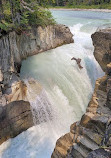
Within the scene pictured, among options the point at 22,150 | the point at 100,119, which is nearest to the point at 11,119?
the point at 22,150

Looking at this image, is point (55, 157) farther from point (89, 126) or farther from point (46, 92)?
point (46, 92)

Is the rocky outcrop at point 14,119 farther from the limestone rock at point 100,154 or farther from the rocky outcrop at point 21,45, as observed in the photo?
the limestone rock at point 100,154

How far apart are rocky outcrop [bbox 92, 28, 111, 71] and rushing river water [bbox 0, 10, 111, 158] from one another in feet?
2.56

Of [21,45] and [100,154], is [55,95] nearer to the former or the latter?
[21,45]

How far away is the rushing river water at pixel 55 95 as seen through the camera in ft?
24.5

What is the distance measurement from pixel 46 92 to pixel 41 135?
209 cm

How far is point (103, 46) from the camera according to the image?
10008mm

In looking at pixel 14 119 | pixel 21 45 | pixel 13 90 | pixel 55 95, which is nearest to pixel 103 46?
pixel 55 95

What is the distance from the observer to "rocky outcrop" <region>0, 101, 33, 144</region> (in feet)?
24.5

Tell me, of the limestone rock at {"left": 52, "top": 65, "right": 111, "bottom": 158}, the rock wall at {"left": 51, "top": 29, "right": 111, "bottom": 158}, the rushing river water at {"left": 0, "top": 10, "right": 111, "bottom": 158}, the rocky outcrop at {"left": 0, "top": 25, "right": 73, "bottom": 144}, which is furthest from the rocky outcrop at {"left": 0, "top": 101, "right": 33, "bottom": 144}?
the limestone rock at {"left": 52, "top": 65, "right": 111, "bottom": 158}

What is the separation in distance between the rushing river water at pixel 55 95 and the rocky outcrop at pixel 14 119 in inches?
11.2

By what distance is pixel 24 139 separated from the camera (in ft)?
25.6

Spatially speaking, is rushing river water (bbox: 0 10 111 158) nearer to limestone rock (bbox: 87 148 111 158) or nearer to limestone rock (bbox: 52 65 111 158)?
limestone rock (bbox: 52 65 111 158)

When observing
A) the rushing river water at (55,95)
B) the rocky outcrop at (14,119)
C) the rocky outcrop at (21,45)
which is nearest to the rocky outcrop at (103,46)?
the rushing river water at (55,95)
